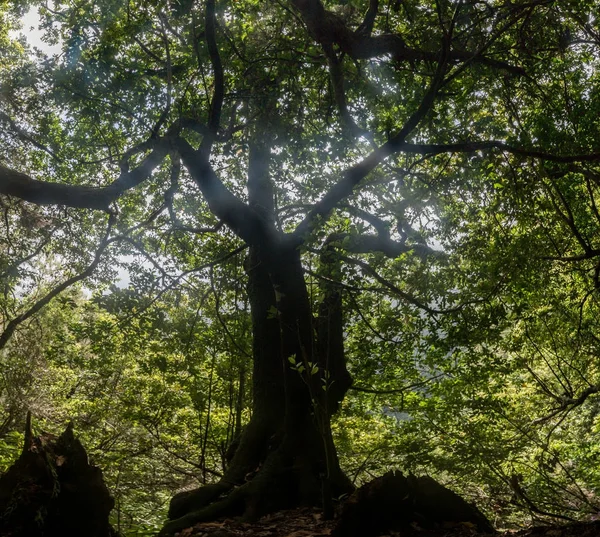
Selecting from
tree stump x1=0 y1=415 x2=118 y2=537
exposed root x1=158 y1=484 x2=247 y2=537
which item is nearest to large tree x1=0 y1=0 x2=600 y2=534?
exposed root x1=158 y1=484 x2=247 y2=537

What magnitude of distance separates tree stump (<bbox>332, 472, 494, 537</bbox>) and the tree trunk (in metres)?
0.55

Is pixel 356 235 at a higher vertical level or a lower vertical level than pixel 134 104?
lower

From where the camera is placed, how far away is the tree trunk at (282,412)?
5195 mm

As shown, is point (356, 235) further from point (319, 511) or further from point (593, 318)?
point (593, 318)

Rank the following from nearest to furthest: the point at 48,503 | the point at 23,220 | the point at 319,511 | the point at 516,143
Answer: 1. the point at 48,503
2. the point at 319,511
3. the point at 516,143
4. the point at 23,220

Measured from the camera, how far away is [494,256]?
306 inches

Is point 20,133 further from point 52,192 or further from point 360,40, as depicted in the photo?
point 360,40

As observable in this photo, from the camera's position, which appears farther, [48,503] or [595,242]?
[595,242]

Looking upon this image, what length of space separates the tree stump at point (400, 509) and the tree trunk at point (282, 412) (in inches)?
21.6

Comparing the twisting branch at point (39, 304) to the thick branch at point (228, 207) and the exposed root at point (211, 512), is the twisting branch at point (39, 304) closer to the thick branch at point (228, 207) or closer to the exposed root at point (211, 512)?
the thick branch at point (228, 207)

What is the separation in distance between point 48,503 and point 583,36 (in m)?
9.66

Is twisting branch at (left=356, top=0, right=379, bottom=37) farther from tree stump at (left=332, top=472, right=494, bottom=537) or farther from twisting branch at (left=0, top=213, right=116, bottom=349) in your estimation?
tree stump at (left=332, top=472, right=494, bottom=537)

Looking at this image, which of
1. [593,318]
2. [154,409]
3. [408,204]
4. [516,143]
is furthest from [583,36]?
[154,409]

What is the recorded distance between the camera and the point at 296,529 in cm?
445
